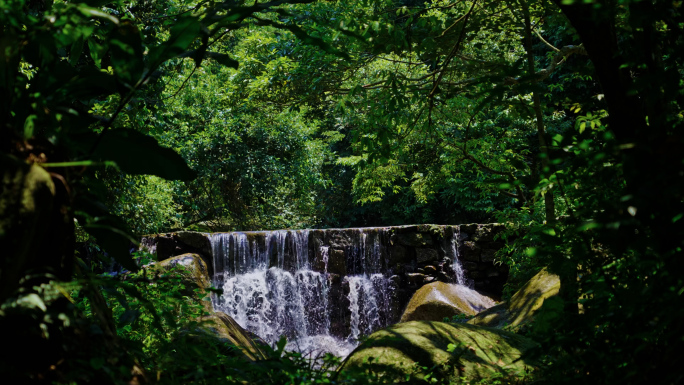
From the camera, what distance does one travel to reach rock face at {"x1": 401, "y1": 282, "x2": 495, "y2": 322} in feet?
31.8

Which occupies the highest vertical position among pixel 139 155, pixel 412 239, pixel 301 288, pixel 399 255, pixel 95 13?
pixel 95 13

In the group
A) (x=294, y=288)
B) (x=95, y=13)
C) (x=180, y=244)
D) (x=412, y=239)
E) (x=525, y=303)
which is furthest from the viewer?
(x=412, y=239)

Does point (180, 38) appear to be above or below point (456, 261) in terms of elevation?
above

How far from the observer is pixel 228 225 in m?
16.7

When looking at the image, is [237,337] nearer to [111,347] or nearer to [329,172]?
[111,347]

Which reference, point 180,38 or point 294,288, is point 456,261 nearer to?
point 294,288

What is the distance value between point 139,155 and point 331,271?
33.4 feet

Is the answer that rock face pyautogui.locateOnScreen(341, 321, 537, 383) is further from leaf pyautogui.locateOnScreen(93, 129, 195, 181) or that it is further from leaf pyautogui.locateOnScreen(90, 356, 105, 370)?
leaf pyautogui.locateOnScreen(90, 356, 105, 370)

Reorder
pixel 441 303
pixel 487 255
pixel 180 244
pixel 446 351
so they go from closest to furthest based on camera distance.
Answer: pixel 446 351
pixel 441 303
pixel 180 244
pixel 487 255

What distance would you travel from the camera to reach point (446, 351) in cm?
324

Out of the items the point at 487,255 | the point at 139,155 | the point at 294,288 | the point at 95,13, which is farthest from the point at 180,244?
the point at 95,13

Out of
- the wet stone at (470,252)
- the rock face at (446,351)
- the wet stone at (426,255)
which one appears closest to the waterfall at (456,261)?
the wet stone at (470,252)

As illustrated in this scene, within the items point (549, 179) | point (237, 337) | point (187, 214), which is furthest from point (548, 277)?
point (187, 214)

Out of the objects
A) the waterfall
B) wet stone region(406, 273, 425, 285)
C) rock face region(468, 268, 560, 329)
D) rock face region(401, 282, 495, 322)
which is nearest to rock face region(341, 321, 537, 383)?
rock face region(468, 268, 560, 329)
